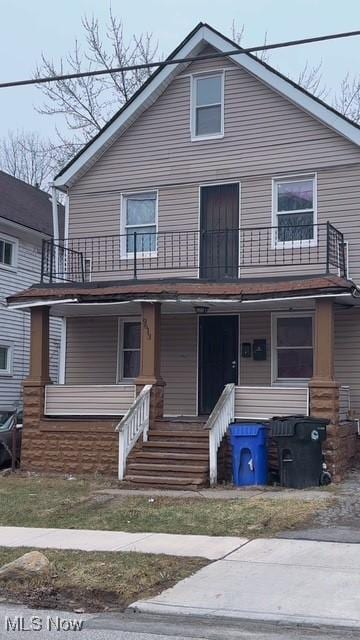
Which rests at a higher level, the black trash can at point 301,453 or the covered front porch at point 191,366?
the covered front porch at point 191,366

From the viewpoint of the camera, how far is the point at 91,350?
17922 millimetres

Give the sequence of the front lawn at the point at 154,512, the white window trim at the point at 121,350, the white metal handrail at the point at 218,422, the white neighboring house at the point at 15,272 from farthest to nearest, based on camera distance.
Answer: the white neighboring house at the point at 15,272, the white window trim at the point at 121,350, the white metal handrail at the point at 218,422, the front lawn at the point at 154,512

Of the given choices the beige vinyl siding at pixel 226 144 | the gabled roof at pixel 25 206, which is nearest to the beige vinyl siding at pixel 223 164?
the beige vinyl siding at pixel 226 144

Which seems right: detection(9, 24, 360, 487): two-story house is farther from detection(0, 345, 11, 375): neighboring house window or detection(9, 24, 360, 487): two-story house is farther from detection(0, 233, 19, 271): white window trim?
detection(0, 345, 11, 375): neighboring house window

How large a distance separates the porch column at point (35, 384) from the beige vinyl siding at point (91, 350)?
220cm

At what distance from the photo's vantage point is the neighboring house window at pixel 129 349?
17656 mm

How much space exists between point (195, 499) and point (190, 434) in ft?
7.93

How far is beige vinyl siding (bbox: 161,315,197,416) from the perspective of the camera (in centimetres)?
1695

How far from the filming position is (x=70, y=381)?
18.0 m

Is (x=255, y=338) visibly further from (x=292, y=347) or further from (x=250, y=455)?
(x=250, y=455)

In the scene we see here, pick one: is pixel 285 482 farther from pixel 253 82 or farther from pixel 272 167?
pixel 253 82

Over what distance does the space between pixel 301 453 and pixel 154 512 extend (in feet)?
10.4

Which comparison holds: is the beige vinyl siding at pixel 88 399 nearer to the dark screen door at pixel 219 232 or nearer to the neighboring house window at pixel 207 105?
the dark screen door at pixel 219 232

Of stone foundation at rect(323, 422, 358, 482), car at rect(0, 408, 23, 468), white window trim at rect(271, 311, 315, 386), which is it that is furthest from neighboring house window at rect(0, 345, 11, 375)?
stone foundation at rect(323, 422, 358, 482)
